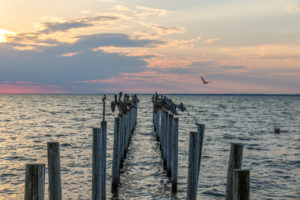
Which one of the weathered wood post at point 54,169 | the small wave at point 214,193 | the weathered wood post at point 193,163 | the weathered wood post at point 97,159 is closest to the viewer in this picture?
the weathered wood post at point 54,169

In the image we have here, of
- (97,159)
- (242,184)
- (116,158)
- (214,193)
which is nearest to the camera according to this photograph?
Answer: (242,184)

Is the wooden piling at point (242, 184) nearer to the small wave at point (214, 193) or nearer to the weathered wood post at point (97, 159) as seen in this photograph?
the weathered wood post at point (97, 159)

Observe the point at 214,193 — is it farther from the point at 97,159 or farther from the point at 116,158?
the point at 97,159

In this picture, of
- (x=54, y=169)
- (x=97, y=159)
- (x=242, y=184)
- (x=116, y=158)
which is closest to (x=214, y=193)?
(x=116, y=158)

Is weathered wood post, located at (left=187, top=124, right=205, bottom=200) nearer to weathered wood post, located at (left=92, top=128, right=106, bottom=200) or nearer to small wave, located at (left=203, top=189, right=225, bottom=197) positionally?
weathered wood post, located at (left=92, top=128, right=106, bottom=200)

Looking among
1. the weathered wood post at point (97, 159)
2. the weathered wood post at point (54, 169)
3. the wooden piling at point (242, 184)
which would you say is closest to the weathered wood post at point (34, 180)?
the weathered wood post at point (54, 169)

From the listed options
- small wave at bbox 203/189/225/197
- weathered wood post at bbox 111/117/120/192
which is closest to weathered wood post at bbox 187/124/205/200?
weathered wood post at bbox 111/117/120/192

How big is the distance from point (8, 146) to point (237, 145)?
60.4ft

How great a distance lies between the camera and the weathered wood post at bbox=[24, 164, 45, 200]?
3.96 m

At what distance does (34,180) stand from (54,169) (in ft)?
4.80

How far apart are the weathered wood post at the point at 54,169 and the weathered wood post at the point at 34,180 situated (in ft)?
4.18

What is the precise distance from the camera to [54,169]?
5418mm

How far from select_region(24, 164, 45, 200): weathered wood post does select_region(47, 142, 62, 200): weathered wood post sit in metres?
1.27

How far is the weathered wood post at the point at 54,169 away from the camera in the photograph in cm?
530
